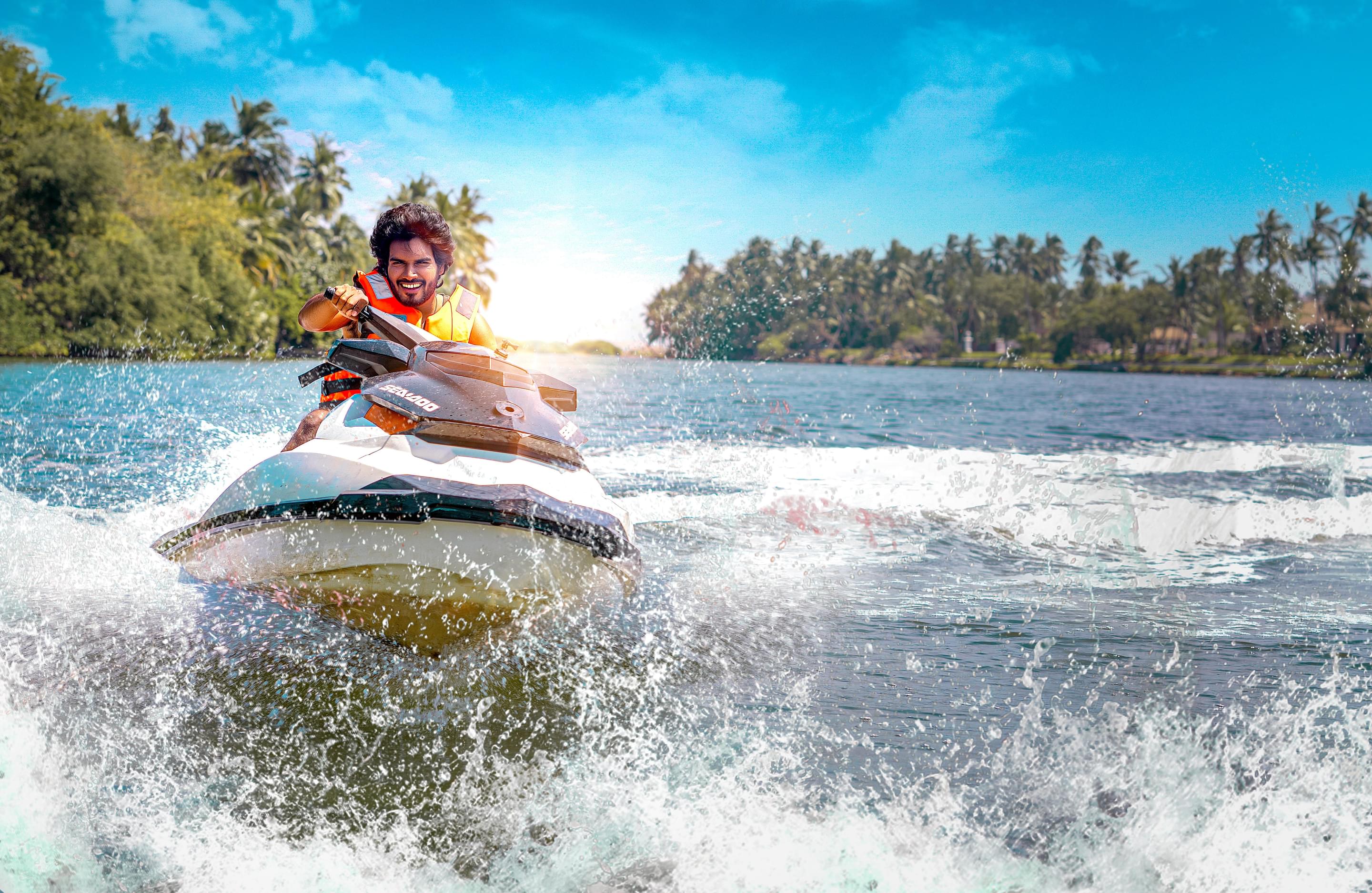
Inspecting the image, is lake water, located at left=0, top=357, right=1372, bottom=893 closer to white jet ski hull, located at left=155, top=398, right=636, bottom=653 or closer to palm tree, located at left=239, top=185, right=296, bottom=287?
white jet ski hull, located at left=155, top=398, right=636, bottom=653

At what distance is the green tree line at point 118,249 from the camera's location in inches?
1297

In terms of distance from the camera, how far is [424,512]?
3041 millimetres

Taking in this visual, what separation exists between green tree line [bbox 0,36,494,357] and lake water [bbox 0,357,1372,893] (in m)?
25.1

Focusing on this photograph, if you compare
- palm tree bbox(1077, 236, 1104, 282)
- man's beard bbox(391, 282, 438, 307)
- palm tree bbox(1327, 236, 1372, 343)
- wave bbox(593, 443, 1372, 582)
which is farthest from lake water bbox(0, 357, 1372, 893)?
palm tree bbox(1077, 236, 1104, 282)

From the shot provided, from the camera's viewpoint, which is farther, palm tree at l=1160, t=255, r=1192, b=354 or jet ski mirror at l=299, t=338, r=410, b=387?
palm tree at l=1160, t=255, r=1192, b=354

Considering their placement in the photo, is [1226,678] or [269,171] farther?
[269,171]

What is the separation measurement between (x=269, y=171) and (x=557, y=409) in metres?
58.5

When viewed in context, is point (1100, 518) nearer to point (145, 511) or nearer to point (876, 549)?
point (876, 549)

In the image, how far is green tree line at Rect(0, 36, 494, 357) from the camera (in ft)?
108

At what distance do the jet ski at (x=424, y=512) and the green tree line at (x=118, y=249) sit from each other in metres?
26.4

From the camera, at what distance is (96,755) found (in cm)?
292

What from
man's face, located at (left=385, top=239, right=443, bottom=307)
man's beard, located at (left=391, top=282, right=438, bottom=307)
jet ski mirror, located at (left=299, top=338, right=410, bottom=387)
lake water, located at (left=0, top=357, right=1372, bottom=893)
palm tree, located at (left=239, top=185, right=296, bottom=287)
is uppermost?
palm tree, located at (left=239, top=185, right=296, bottom=287)

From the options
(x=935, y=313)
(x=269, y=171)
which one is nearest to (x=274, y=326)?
(x=269, y=171)

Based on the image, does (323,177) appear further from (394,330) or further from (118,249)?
(394,330)
